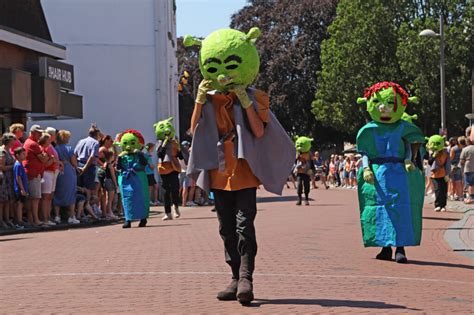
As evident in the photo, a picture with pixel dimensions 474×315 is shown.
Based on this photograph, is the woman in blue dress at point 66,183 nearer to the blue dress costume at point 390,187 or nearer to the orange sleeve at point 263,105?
the blue dress costume at point 390,187

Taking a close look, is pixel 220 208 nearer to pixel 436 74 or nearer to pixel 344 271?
pixel 344 271

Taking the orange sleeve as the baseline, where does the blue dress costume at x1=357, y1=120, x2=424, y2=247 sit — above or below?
below

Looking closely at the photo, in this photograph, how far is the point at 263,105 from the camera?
28.3 feet

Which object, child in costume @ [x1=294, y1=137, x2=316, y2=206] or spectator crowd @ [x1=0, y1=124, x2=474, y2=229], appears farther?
child in costume @ [x1=294, y1=137, x2=316, y2=206]

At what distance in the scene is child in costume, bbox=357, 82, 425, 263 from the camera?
1209 cm

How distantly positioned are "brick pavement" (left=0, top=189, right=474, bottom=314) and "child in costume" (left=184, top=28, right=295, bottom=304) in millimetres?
692

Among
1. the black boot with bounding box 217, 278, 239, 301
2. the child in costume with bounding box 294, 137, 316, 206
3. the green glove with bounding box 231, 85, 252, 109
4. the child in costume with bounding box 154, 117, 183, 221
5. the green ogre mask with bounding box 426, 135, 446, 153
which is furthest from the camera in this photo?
the child in costume with bounding box 294, 137, 316, 206

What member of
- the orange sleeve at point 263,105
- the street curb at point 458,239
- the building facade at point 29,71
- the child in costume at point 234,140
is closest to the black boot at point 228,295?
the child in costume at point 234,140

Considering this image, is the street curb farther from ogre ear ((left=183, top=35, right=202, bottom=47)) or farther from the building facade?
the building facade

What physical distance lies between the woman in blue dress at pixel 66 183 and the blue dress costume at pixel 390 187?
10056 mm

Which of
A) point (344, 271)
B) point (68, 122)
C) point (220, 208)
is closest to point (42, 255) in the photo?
point (344, 271)

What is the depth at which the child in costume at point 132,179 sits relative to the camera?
739 inches

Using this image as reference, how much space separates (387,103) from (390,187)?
0.94 m

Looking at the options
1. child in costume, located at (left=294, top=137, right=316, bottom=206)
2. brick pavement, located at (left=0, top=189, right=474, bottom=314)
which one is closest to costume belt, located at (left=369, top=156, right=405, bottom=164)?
brick pavement, located at (left=0, top=189, right=474, bottom=314)
